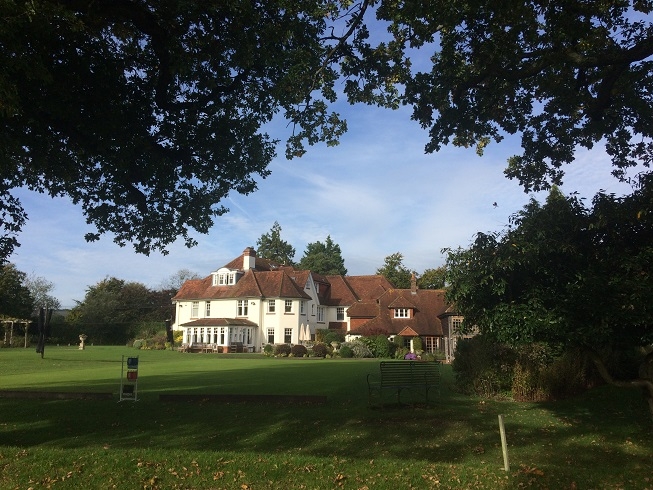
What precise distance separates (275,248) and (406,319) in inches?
1934

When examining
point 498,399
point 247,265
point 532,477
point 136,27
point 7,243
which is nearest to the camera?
point 532,477

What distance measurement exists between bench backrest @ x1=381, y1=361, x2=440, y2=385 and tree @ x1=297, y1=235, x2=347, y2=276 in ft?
248

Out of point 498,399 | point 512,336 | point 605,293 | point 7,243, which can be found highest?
point 7,243

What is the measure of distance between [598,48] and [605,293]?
5567 mm

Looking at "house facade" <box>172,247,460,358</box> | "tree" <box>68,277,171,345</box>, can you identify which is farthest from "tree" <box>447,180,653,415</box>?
"tree" <box>68,277,171,345</box>

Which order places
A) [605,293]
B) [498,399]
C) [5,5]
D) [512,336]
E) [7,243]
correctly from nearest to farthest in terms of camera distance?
1. [5,5]
2. [605,293]
3. [512,336]
4. [7,243]
5. [498,399]

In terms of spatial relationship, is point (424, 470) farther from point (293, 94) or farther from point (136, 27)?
point (136, 27)

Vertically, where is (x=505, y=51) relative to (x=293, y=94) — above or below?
above

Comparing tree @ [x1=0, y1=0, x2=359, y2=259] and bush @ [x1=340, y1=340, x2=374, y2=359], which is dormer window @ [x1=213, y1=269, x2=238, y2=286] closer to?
bush @ [x1=340, y1=340, x2=374, y2=359]

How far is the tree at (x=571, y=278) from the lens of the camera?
8383mm

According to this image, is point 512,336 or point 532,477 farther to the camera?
point 512,336

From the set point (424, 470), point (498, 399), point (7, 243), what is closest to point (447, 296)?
point (424, 470)

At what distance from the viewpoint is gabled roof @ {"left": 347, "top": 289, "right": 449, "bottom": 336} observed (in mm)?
50594

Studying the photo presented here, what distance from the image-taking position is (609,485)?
24.9 feet
